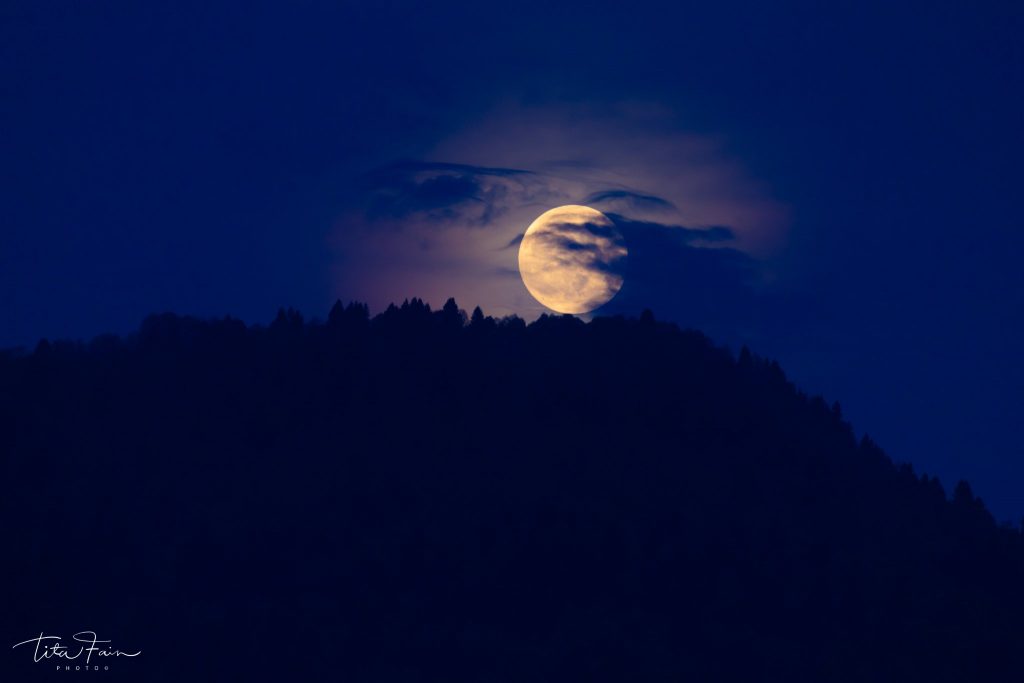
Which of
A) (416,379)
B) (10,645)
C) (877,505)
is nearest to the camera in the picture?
(10,645)

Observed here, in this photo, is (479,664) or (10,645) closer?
(10,645)

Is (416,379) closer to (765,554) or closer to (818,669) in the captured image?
(765,554)

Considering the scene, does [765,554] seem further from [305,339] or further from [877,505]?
[305,339]

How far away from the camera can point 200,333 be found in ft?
497

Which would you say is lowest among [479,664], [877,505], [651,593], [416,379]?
[479,664]

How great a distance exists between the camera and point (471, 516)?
126 m

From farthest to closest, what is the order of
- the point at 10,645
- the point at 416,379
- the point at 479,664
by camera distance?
1. the point at 416,379
2. the point at 479,664
3. the point at 10,645

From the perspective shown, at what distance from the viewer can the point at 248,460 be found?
13500 centimetres

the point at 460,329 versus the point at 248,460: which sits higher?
the point at 460,329

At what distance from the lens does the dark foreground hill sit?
362ft

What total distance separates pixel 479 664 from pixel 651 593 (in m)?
21.9

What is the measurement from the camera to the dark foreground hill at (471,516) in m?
110

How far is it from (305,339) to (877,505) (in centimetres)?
7069

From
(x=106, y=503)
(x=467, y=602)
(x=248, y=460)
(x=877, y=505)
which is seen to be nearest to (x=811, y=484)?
(x=877, y=505)
